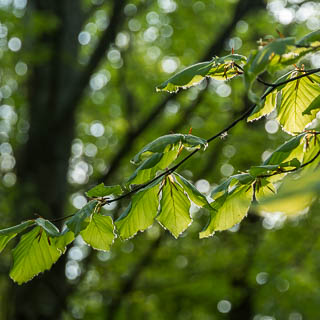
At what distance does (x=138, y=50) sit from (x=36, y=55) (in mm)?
5154

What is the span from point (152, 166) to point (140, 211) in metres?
0.16

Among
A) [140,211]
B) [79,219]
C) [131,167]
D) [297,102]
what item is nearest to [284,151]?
[297,102]

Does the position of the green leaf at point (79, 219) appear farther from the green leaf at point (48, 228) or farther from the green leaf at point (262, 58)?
the green leaf at point (262, 58)

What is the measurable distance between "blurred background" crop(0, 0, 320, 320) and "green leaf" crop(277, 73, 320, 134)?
2.99 metres

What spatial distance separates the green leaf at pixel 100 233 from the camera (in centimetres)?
124

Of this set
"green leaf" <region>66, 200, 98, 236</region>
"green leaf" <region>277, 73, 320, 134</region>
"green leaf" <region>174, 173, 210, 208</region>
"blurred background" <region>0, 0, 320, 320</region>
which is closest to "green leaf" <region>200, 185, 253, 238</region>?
"green leaf" <region>174, 173, 210, 208</region>

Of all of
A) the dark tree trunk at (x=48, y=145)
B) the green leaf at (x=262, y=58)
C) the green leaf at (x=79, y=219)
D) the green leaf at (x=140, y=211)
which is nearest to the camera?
the green leaf at (x=262, y=58)

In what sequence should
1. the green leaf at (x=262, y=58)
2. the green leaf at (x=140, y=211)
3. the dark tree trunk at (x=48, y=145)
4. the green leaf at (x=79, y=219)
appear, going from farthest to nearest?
the dark tree trunk at (x=48, y=145) < the green leaf at (x=140, y=211) < the green leaf at (x=79, y=219) < the green leaf at (x=262, y=58)

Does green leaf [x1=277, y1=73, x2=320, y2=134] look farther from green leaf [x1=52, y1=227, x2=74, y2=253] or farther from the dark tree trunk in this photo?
the dark tree trunk

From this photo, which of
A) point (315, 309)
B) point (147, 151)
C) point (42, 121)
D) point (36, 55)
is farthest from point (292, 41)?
point (315, 309)

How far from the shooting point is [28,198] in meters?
4.98

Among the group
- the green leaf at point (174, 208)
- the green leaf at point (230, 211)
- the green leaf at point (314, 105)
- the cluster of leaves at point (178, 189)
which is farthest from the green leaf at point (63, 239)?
the green leaf at point (314, 105)

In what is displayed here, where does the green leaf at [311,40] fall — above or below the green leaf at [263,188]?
above

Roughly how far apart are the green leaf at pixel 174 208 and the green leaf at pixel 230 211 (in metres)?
0.07
